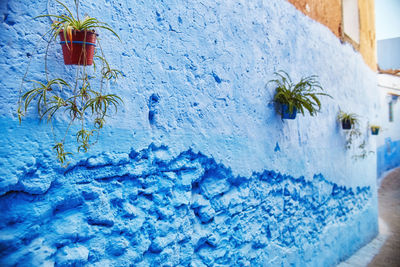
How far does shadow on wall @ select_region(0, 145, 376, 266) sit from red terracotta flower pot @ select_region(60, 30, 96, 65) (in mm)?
471

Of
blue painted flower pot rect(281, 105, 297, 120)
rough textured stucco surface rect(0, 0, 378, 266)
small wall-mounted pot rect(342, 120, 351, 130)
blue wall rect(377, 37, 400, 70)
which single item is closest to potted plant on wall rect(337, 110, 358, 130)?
small wall-mounted pot rect(342, 120, 351, 130)

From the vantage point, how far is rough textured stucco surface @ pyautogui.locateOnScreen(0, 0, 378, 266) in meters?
1.30

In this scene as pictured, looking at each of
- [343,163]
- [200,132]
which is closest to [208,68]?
[200,132]

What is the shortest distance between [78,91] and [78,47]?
24cm

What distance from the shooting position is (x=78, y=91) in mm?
1470

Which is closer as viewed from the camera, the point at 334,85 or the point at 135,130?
the point at 135,130

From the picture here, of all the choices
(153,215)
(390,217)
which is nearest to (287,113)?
(153,215)

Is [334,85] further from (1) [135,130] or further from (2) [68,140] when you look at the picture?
(2) [68,140]

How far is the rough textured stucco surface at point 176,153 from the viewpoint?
1304mm

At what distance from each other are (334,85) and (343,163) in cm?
116

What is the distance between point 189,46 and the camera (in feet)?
6.82

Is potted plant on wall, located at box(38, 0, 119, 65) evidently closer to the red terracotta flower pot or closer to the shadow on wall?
the red terracotta flower pot

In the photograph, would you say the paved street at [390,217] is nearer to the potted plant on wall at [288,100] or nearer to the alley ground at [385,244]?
the alley ground at [385,244]

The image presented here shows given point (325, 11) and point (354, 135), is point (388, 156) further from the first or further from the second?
point (325, 11)
